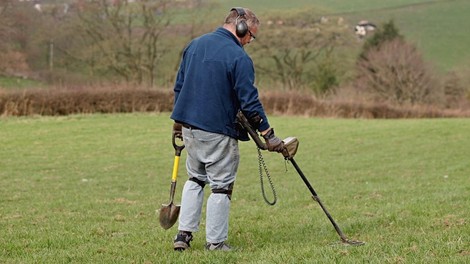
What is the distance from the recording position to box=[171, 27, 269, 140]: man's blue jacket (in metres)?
5.85

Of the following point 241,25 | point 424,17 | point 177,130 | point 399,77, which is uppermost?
point 424,17

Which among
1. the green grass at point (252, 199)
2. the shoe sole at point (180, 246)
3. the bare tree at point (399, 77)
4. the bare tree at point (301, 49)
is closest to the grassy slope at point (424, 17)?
the bare tree at point (301, 49)

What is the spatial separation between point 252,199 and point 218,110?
242 inches

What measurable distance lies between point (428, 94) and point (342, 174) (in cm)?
4542

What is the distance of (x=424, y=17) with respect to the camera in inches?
3369

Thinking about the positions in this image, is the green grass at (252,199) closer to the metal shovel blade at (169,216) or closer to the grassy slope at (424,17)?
the metal shovel blade at (169,216)

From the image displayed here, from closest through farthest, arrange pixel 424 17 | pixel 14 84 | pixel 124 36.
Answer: pixel 14 84, pixel 124 36, pixel 424 17

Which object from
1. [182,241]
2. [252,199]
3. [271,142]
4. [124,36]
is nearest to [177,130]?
[271,142]

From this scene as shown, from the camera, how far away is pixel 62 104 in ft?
115

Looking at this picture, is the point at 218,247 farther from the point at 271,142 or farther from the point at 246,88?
the point at 246,88

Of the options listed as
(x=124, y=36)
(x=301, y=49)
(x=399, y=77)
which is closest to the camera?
(x=124, y=36)

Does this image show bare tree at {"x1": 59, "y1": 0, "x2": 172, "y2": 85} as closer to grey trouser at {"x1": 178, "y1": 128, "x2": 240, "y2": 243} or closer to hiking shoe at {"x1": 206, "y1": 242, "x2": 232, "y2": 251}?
grey trouser at {"x1": 178, "y1": 128, "x2": 240, "y2": 243}

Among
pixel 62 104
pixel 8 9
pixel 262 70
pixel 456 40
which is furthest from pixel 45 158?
pixel 456 40

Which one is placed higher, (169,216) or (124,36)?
(169,216)
